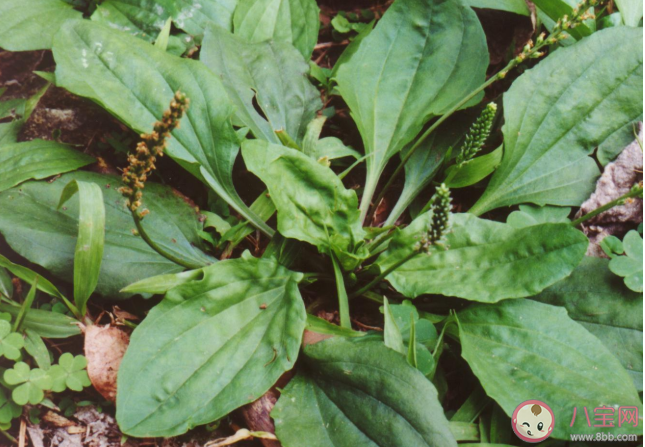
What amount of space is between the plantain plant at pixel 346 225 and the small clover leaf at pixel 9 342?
64mm

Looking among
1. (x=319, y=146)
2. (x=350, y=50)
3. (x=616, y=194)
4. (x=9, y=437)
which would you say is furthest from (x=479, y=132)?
(x=9, y=437)

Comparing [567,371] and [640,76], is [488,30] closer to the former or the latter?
[640,76]

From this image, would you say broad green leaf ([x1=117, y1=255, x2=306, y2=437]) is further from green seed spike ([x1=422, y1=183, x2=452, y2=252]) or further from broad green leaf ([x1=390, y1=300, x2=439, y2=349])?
green seed spike ([x1=422, y1=183, x2=452, y2=252])

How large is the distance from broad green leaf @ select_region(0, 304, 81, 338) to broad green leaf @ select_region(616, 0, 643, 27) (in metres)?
2.40

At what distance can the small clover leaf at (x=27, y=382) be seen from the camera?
1611 mm

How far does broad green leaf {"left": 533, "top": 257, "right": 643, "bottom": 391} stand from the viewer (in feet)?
5.56

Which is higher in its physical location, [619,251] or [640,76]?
[640,76]

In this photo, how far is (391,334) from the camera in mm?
1638

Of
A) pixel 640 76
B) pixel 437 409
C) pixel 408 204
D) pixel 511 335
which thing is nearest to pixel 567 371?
pixel 511 335

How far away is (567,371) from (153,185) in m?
1.56

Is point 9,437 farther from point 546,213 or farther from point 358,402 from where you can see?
point 546,213

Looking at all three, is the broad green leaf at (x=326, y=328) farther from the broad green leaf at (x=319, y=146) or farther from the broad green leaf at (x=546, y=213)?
the broad green leaf at (x=546, y=213)

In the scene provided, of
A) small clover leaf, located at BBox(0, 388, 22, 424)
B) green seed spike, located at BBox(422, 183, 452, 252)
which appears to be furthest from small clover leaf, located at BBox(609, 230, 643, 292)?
→ small clover leaf, located at BBox(0, 388, 22, 424)

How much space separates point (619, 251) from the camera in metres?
1.84
